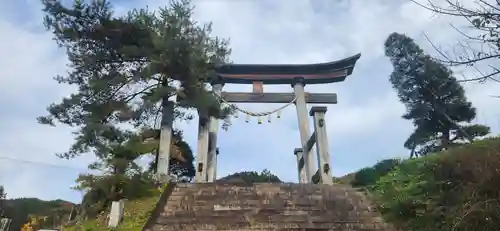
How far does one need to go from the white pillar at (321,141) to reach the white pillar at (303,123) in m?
0.93

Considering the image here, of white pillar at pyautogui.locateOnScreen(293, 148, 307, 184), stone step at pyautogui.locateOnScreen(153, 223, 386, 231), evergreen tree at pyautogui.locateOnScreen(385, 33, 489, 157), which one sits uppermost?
evergreen tree at pyautogui.locateOnScreen(385, 33, 489, 157)

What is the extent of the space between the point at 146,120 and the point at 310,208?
4.95m

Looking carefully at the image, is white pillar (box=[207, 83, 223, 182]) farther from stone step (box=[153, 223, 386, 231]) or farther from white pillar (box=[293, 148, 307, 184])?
stone step (box=[153, 223, 386, 231])

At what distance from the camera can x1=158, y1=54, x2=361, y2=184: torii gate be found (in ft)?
39.4

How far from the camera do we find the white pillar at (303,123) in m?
12.2

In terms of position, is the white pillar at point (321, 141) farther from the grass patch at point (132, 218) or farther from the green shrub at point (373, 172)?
the grass patch at point (132, 218)

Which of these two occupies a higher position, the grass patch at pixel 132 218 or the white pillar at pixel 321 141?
the white pillar at pixel 321 141

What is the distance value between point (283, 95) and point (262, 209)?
5795 millimetres

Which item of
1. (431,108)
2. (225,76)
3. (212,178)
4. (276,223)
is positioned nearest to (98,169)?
(276,223)

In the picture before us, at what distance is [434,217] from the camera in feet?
22.3

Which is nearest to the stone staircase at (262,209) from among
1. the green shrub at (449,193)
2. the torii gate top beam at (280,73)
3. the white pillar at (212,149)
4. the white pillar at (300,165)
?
the green shrub at (449,193)

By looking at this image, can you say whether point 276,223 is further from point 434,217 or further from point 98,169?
point 98,169

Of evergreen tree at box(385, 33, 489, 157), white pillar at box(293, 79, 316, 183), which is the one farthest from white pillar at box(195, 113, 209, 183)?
evergreen tree at box(385, 33, 489, 157)

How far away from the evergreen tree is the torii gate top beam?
3.19 metres
